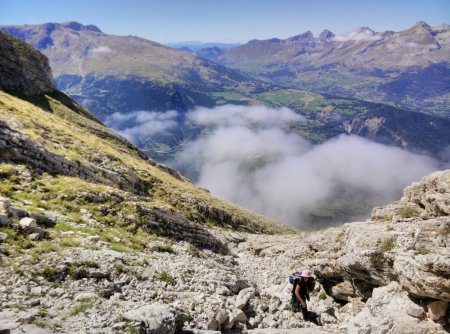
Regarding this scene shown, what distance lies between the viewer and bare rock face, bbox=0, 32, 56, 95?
89375 mm

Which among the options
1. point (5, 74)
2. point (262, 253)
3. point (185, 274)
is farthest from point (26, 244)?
point (5, 74)

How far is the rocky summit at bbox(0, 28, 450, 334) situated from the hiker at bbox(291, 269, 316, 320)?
1.91ft

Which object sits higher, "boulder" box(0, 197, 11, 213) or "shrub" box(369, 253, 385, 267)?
"boulder" box(0, 197, 11, 213)

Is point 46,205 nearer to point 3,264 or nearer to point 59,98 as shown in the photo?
point 3,264

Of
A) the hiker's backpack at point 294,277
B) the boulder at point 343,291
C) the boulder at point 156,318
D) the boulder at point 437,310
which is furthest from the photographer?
the boulder at point 343,291

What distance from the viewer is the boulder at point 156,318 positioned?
1498 cm

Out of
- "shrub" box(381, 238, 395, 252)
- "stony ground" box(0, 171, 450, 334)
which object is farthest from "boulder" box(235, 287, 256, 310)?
"shrub" box(381, 238, 395, 252)

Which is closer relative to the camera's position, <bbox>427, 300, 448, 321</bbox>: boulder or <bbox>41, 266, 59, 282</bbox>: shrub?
<bbox>427, 300, 448, 321</bbox>: boulder

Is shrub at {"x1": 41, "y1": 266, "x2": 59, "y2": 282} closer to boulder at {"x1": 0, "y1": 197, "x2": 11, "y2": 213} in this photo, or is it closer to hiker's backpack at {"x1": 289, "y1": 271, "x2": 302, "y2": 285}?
boulder at {"x1": 0, "y1": 197, "x2": 11, "y2": 213}

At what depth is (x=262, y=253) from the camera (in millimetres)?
54656

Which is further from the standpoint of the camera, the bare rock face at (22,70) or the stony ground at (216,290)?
the bare rock face at (22,70)

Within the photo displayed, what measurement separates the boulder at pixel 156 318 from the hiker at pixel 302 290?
27.0 feet

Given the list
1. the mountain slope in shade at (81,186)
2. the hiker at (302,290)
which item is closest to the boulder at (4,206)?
the mountain slope in shade at (81,186)

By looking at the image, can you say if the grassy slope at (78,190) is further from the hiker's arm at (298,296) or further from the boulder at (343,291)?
the boulder at (343,291)
